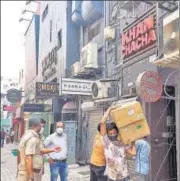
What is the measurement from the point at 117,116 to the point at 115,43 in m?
8.56

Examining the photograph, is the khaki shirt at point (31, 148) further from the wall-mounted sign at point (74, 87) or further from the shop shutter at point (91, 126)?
the shop shutter at point (91, 126)

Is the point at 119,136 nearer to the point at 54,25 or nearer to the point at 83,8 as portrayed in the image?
the point at 83,8

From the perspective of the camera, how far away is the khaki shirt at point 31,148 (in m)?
6.01

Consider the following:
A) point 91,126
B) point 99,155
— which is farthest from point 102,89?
point 99,155

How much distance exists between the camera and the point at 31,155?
5.98 metres

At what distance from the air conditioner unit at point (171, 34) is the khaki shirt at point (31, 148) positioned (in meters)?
3.47

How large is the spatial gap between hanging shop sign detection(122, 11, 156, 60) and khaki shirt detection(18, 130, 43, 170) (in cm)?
499

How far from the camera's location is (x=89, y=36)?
56.5ft

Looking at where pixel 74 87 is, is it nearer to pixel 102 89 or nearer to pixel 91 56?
pixel 91 56

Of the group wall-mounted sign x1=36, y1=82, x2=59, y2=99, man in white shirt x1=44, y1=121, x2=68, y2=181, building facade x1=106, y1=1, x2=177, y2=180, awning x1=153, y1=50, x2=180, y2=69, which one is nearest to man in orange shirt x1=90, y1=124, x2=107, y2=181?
man in white shirt x1=44, y1=121, x2=68, y2=181

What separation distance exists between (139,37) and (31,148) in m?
5.80

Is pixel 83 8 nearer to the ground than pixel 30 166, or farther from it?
farther from it

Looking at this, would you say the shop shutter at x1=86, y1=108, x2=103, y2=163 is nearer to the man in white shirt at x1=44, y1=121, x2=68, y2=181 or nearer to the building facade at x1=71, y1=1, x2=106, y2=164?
the building facade at x1=71, y1=1, x2=106, y2=164

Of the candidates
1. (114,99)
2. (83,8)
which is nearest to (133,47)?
(114,99)
